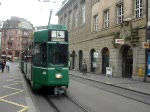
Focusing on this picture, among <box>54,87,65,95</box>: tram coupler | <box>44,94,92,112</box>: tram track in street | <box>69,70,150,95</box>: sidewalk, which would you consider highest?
<box>54,87,65,95</box>: tram coupler

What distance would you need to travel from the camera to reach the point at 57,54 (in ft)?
45.4

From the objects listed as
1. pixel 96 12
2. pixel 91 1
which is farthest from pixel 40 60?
pixel 91 1

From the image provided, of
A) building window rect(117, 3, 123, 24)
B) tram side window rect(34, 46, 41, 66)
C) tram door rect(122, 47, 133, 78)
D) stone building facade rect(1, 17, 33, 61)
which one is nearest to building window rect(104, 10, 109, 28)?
building window rect(117, 3, 123, 24)

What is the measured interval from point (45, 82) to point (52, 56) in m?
1.24

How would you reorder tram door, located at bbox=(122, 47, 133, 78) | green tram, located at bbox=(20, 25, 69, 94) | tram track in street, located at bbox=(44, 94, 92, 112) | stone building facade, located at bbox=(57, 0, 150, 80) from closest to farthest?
tram track in street, located at bbox=(44, 94, 92, 112)
green tram, located at bbox=(20, 25, 69, 94)
stone building facade, located at bbox=(57, 0, 150, 80)
tram door, located at bbox=(122, 47, 133, 78)

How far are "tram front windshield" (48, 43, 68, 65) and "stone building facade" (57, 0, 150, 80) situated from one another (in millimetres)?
11718

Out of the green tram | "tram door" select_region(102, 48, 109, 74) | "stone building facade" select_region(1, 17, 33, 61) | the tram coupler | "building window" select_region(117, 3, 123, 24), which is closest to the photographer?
the green tram

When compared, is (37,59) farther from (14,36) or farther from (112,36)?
(14,36)

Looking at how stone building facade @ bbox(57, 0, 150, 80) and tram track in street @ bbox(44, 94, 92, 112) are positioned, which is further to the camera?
stone building facade @ bbox(57, 0, 150, 80)

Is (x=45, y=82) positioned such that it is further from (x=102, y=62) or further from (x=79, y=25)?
(x=79, y=25)

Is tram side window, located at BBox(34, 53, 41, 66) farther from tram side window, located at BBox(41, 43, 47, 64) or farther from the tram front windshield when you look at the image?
the tram front windshield

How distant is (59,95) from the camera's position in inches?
582

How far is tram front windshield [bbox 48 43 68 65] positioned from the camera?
13.8 m

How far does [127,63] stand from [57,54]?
52.3 feet
